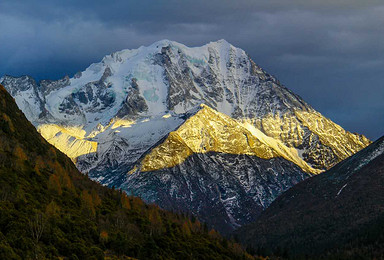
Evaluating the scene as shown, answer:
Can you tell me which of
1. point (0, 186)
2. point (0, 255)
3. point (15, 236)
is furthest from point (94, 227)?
point (0, 255)

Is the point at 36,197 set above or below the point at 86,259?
above

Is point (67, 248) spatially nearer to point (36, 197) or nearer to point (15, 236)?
point (15, 236)

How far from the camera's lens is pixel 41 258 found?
146750 mm

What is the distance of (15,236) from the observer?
6033 inches

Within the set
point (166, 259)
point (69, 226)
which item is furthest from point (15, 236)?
point (166, 259)

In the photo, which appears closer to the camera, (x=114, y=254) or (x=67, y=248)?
(x=67, y=248)

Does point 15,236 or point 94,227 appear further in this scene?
point 94,227

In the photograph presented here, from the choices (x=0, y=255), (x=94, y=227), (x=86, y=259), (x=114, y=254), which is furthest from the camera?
(x=94, y=227)

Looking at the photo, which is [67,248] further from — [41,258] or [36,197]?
[36,197]

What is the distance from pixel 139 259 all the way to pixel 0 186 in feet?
142

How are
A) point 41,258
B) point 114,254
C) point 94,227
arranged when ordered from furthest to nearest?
point 94,227 < point 114,254 < point 41,258

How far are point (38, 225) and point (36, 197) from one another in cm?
3523

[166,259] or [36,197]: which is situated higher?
[36,197]

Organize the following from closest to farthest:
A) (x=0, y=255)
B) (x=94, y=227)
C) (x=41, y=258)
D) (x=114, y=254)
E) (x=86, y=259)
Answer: (x=0, y=255)
(x=41, y=258)
(x=86, y=259)
(x=114, y=254)
(x=94, y=227)
